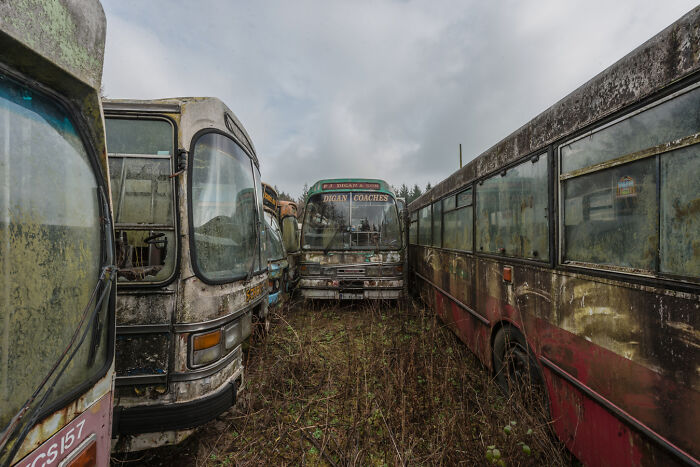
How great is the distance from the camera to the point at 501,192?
320cm

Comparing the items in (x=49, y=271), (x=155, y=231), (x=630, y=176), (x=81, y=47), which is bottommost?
(x=49, y=271)

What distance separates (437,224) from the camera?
573cm

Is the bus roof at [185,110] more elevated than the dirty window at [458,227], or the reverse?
the bus roof at [185,110]

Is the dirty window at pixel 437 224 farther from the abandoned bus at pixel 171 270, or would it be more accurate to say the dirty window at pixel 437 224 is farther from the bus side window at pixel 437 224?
the abandoned bus at pixel 171 270

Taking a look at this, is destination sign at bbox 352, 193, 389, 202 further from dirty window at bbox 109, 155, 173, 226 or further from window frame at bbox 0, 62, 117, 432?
window frame at bbox 0, 62, 117, 432

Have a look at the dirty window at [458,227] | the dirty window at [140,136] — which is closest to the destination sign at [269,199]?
the dirty window at [458,227]

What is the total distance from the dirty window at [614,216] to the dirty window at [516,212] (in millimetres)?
289

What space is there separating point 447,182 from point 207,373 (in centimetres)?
446

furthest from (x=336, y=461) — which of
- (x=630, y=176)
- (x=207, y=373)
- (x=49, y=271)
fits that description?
(x=630, y=176)

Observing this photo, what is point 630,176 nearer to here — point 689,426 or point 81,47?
point 689,426

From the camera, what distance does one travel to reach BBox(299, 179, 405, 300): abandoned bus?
20.6 ft

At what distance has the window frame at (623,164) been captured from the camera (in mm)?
1399

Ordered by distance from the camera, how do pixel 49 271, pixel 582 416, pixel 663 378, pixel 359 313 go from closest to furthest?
pixel 49 271 → pixel 663 378 → pixel 582 416 → pixel 359 313

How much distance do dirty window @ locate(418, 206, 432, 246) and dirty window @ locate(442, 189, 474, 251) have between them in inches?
40.9
